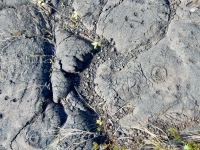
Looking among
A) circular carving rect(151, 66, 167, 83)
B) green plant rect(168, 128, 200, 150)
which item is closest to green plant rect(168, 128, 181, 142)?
green plant rect(168, 128, 200, 150)

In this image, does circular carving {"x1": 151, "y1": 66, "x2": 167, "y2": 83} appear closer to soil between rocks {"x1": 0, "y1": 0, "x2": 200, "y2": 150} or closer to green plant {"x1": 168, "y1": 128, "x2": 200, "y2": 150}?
soil between rocks {"x1": 0, "y1": 0, "x2": 200, "y2": 150}

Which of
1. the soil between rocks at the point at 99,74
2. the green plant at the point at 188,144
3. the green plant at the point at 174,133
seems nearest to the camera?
the green plant at the point at 188,144

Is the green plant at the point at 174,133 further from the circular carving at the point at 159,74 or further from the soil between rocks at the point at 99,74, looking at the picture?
the circular carving at the point at 159,74

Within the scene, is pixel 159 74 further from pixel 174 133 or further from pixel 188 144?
pixel 188 144

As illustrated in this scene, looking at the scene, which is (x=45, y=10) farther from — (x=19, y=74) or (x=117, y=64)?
(x=117, y=64)

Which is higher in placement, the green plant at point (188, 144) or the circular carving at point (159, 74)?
the circular carving at point (159, 74)

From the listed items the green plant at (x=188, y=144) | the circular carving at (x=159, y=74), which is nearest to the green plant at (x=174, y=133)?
the green plant at (x=188, y=144)

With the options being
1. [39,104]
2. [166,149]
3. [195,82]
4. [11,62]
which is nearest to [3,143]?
[39,104]

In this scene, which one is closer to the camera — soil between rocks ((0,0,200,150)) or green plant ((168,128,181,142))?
green plant ((168,128,181,142))
